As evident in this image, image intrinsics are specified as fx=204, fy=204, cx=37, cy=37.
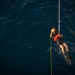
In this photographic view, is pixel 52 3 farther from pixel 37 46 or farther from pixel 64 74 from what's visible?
pixel 64 74

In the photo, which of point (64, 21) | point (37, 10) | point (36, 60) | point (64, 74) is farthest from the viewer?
point (37, 10)

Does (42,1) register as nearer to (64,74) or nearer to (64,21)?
(64,21)

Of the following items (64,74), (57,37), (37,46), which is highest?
(57,37)

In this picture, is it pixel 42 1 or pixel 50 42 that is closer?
pixel 50 42

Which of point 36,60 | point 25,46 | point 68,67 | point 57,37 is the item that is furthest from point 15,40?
point 68,67

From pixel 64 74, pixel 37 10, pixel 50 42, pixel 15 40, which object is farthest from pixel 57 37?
pixel 37 10

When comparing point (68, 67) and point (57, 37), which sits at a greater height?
point (57, 37)

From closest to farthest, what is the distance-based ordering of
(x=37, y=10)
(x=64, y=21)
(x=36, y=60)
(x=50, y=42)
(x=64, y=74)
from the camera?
(x=64, y=74)
(x=36, y=60)
(x=50, y=42)
(x=64, y=21)
(x=37, y=10)
